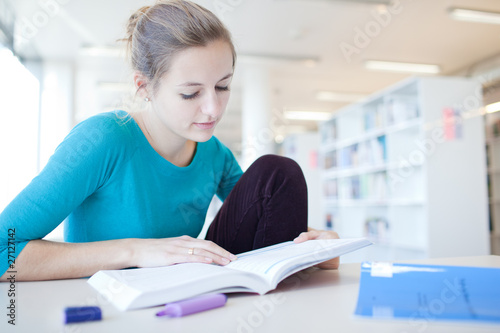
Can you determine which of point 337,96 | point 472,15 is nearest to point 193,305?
point 472,15

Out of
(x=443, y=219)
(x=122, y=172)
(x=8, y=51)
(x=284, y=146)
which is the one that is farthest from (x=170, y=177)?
(x=284, y=146)

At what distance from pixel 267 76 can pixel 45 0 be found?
141 inches

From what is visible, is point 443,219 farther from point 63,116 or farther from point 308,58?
point 63,116

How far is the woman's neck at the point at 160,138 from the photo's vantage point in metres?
1.11

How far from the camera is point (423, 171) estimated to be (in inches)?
139

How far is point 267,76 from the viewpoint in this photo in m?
6.96

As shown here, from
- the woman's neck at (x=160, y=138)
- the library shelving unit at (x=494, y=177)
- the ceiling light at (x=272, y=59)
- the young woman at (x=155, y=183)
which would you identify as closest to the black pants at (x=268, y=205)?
the young woman at (x=155, y=183)

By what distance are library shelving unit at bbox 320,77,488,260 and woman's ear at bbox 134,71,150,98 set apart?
9.90ft

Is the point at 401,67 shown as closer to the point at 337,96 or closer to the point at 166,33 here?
the point at 337,96

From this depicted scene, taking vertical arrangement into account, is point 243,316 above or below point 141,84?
below

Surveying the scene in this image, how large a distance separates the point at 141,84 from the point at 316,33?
499 cm

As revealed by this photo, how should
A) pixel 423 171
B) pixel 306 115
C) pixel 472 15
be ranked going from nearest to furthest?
pixel 423 171 < pixel 472 15 < pixel 306 115

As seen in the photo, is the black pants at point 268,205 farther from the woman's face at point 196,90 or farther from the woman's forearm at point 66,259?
the woman's forearm at point 66,259

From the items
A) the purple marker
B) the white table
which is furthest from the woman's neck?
the purple marker
